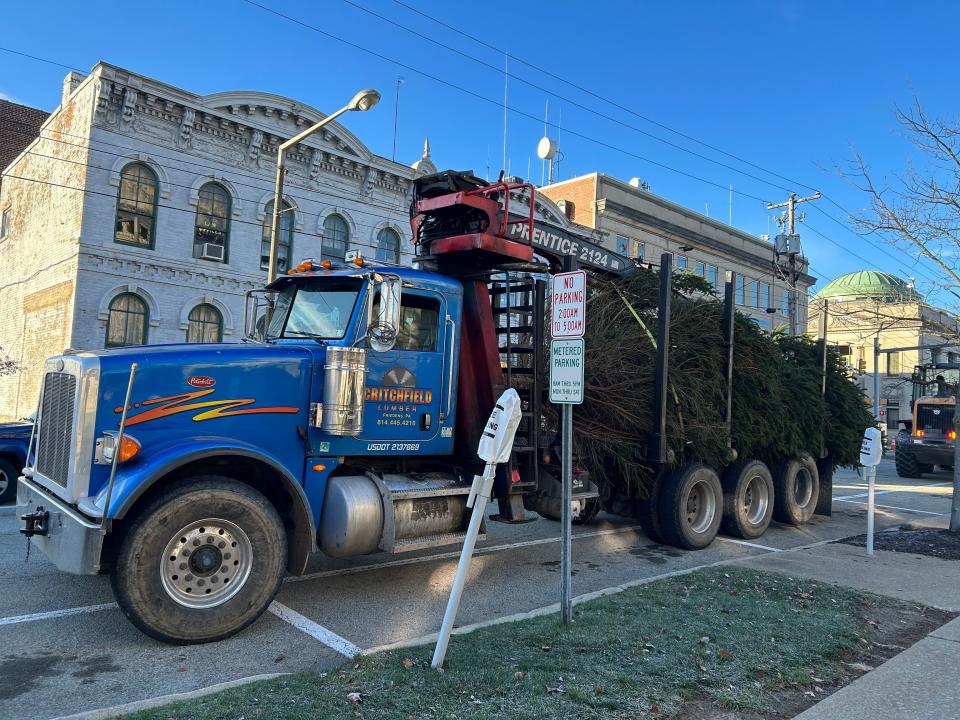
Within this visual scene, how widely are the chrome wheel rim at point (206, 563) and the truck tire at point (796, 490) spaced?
7.97 metres

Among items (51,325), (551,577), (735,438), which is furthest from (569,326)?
(51,325)

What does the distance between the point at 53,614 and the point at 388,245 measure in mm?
19053

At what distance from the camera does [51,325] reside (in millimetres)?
18922

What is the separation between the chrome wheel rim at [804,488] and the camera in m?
10.9

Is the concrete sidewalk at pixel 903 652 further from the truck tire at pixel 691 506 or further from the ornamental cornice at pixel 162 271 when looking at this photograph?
the ornamental cornice at pixel 162 271

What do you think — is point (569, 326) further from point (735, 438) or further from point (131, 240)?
point (131, 240)

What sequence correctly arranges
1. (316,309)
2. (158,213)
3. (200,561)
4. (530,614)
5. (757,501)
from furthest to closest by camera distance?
(158,213), (757,501), (316,309), (530,614), (200,561)

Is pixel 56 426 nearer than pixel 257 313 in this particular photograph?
Yes

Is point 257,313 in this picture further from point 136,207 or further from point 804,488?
point 136,207


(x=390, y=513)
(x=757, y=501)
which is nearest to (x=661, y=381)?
(x=757, y=501)

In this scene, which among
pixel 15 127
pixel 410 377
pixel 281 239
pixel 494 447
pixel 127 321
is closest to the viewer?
pixel 494 447

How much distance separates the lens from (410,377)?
6363 mm

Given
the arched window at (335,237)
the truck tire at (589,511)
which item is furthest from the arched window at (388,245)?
the truck tire at (589,511)

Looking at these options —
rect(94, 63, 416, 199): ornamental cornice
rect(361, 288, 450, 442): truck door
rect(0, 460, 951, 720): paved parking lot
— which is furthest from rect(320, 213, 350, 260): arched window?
rect(361, 288, 450, 442): truck door
